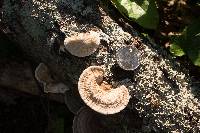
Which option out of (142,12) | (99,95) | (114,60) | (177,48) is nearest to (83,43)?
(114,60)

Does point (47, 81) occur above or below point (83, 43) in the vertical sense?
below

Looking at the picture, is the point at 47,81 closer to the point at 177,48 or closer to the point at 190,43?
the point at 177,48

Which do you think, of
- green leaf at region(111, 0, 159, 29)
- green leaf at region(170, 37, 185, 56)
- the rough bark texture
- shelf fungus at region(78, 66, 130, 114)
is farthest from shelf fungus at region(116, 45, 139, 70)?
green leaf at region(170, 37, 185, 56)

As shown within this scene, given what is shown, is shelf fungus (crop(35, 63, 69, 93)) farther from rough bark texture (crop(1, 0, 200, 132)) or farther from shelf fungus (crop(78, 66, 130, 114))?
shelf fungus (crop(78, 66, 130, 114))

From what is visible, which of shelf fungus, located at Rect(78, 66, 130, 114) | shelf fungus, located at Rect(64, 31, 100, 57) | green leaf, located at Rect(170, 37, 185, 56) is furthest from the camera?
green leaf, located at Rect(170, 37, 185, 56)

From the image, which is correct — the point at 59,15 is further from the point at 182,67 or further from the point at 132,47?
the point at 182,67

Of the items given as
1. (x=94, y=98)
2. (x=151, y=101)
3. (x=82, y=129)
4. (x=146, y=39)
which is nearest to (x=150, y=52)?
(x=146, y=39)

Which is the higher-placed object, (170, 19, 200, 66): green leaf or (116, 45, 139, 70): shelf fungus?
(116, 45, 139, 70): shelf fungus
